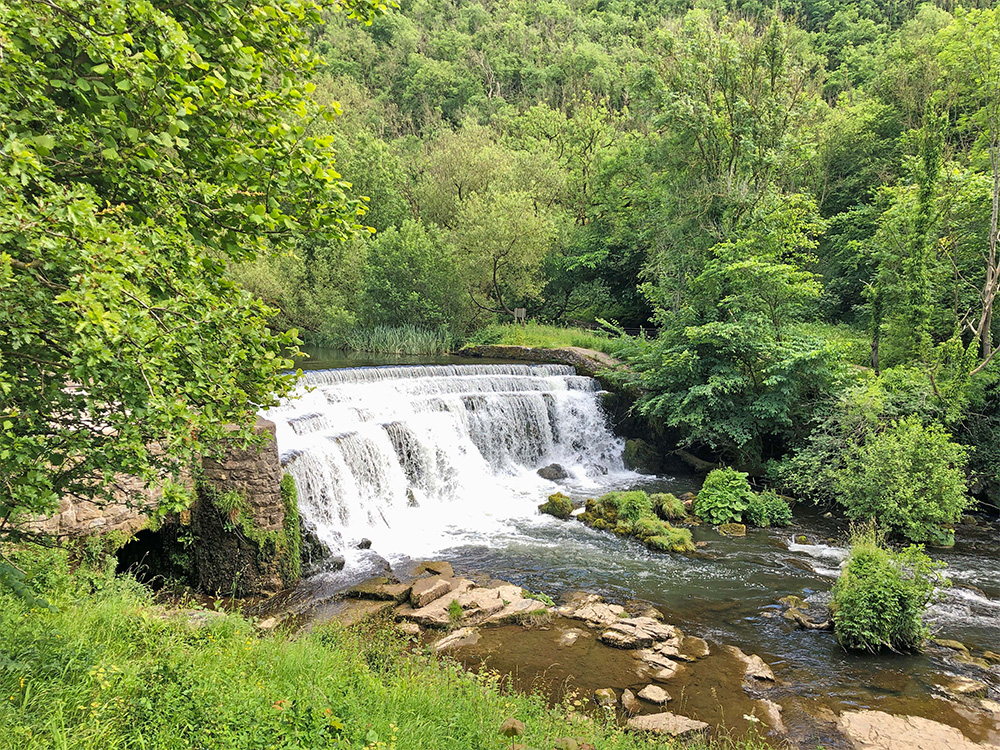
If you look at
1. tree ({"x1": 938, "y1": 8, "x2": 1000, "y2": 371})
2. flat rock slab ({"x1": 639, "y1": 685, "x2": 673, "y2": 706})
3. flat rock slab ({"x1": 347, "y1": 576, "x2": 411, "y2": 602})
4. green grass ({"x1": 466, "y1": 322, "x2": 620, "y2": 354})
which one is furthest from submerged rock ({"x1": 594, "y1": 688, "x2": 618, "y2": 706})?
green grass ({"x1": 466, "y1": 322, "x2": 620, "y2": 354})

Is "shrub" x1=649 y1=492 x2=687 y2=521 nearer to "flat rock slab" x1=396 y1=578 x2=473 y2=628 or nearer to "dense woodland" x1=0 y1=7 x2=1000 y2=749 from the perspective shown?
"dense woodland" x1=0 y1=7 x2=1000 y2=749

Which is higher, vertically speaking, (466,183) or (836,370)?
(466,183)

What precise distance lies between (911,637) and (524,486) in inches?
320

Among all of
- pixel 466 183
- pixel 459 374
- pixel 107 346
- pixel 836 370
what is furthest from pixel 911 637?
pixel 466 183

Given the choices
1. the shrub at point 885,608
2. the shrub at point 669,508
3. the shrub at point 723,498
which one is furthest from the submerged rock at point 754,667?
the shrub at point 723,498

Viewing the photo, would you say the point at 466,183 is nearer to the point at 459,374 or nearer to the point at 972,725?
the point at 459,374

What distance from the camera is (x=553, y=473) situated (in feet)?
47.5

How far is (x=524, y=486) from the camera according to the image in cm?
1368

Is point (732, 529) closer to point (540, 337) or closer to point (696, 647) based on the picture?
point (696, 647)

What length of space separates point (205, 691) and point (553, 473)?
37.5 ft

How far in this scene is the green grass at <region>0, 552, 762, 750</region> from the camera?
10.2ft

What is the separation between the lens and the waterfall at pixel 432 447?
33.4ft

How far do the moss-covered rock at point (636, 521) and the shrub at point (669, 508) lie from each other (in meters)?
0.02

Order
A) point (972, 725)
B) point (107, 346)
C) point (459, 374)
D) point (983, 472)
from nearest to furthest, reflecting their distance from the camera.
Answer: point (107, 346) → point (972, 725) → point (983, 472) → point (459, 374)
